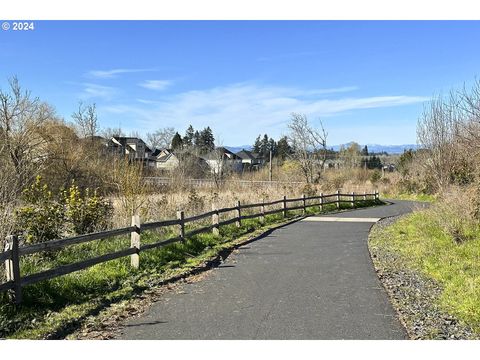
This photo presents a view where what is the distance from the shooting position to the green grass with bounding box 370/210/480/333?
6.61 meters

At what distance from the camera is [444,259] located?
9984 mm

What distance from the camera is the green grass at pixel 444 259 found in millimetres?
6613

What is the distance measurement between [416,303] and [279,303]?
7.42 feet

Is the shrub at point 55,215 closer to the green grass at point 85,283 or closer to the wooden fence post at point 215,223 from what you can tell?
the green grass at point 85,283

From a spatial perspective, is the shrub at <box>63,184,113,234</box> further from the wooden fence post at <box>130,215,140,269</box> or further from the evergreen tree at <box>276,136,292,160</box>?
the evergreen tree at <box>276,136,292,160</box>

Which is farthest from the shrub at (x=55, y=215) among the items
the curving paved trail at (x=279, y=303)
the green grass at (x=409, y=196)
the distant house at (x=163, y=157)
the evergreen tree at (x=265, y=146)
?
the evergreen tree at (x=265, y=146)

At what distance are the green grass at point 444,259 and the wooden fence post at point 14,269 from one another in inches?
253

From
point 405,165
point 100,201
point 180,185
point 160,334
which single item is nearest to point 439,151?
point 180,185

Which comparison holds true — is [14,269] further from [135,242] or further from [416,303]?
[416,303]

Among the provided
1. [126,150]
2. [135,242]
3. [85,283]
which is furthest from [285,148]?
[85,283]

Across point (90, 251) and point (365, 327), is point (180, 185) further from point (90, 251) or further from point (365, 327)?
point (365, 327)

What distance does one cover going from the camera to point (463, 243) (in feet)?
38.5
